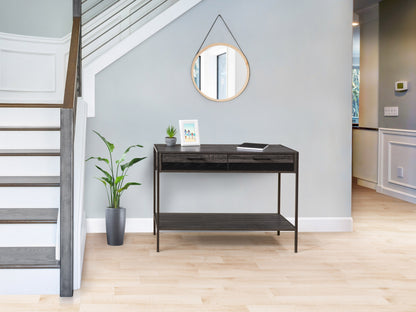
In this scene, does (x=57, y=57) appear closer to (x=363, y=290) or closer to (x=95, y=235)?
(x=95, y=235)

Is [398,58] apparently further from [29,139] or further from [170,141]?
[29,139]

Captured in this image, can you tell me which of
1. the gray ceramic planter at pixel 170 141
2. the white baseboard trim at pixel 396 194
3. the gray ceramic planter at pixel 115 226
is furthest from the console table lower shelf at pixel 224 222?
the white baseboard trim at pixel 396 194

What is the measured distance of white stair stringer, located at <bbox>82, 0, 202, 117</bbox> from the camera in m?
4.36

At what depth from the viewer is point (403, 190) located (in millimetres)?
6293

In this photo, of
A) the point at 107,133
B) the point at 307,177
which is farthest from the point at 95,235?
the point at 307,177

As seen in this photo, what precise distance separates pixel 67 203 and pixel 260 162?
1548mm

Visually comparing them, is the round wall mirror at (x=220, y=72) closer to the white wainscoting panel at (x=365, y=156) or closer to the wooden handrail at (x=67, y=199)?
the wooden handrail at (x=67, y=199)

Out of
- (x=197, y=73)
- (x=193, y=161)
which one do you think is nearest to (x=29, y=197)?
(x=193, y=161)

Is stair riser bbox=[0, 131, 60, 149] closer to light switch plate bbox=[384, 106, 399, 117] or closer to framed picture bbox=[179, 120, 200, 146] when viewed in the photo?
framed picture bbox=[179, 120, 200, 146]

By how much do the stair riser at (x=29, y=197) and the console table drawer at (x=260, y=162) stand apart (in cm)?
127

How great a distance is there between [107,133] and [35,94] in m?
1.47

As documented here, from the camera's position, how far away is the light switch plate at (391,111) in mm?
6477

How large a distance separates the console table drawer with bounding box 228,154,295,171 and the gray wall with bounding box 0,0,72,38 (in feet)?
8.84

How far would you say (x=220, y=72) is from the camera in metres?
4.46
